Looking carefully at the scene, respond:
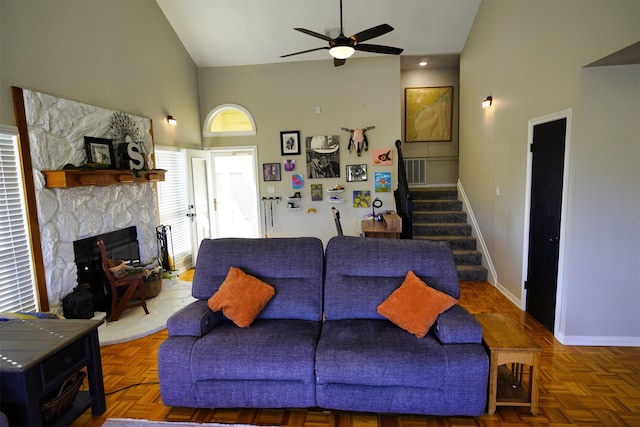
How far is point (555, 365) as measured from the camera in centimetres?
267

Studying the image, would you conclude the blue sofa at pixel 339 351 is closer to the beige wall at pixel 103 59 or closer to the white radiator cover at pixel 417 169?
the beige wall at pixel 103 59

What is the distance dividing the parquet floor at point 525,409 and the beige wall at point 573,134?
354mm

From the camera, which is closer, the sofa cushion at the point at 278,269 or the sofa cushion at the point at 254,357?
the sofa cushion at the point at 254,357

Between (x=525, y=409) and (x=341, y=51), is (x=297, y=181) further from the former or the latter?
(x=525, y=409)

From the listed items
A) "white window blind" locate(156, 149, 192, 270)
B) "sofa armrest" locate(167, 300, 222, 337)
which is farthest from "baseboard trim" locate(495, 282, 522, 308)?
"white window blind" locate(156, 149, 192, 270)

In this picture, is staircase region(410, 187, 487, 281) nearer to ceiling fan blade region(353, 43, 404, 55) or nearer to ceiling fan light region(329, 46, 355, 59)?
ceiling fan blade region(353, 43, 404, 55)

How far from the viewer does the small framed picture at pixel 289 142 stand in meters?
5.91

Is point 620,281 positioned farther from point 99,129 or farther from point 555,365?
point 99,129

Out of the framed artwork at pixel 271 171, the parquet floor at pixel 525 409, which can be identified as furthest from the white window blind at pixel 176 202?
the parquet floor at pixel 525 409

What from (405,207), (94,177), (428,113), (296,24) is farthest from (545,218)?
(94,177)

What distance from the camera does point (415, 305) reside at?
226 cm

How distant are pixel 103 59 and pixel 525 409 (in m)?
5.04

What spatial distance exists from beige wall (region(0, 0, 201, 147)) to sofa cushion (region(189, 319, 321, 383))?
2.53 m

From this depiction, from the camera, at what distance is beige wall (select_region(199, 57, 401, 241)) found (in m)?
5.71
